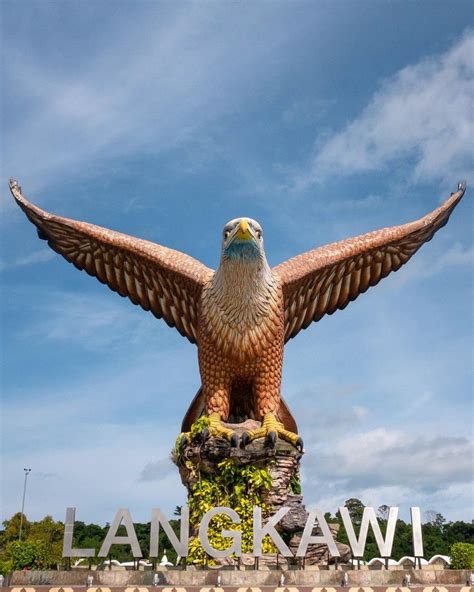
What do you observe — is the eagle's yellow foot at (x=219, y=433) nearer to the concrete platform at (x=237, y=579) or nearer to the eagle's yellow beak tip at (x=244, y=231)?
the concrete platform at (x=237, y=579)

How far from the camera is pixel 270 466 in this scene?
39.2 feet

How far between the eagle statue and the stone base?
276cm

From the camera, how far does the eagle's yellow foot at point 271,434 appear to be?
11.8m

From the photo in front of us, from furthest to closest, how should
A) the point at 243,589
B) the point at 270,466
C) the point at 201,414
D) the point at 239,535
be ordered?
the point at 201,414, the point at 270,466, the point at 239,535, the point at 243,589

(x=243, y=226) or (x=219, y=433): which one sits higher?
(x=243, y=226)

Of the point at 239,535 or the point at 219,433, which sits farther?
the point at 219,433

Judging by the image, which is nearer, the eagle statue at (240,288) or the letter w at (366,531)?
the letter w at (366,531)

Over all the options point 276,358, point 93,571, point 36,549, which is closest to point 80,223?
point 276,358

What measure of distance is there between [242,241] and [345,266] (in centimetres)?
322

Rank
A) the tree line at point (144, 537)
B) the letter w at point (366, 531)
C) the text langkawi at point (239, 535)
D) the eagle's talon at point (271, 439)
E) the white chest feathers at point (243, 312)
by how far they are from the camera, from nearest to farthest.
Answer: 1. the text langkawi at point (239, 535)
2. the letter w at point (366, 531)
3. the eagle's talon at point (271, 439)
4. the white chest feathers at point (243, 312)
5. the tree line at point (144, 537)

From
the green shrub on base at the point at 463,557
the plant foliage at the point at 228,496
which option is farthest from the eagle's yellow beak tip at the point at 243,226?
the green shrub on base at the point at 463,557

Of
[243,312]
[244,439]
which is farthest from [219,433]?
[243,312]

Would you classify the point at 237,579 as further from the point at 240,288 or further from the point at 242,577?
the point at 240,288

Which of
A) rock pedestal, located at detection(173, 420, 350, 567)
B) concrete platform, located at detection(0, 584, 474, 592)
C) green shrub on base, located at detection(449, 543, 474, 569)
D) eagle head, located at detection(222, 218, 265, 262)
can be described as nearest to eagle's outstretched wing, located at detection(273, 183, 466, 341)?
eagle head, located at detection(222, 218, 265, 262)
